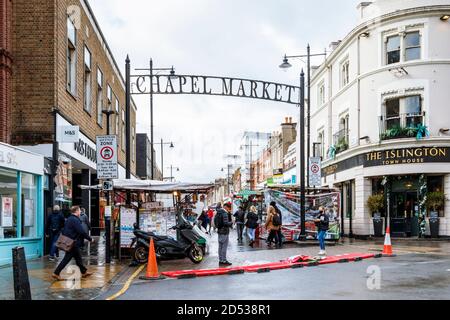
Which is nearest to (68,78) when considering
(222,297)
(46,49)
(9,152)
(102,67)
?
(46,49)

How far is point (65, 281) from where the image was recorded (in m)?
13.4

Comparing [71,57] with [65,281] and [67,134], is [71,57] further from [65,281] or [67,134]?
[65,281]

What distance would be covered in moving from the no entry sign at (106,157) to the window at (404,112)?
18.6 meters

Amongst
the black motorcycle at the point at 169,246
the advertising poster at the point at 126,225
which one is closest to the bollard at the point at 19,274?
the black motorcycle at the point at 169,246

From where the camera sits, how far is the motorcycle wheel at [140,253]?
55.7ft

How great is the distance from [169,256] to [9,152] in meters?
5.52

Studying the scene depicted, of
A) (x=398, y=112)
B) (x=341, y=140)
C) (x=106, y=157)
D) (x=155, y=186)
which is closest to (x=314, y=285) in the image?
(x=106, y=157)

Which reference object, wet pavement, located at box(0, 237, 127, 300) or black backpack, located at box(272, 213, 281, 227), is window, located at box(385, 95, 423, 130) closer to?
black backpack, located at box(272, 213, 281, 227)

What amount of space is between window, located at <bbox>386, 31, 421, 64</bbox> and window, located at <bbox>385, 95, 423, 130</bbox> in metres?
2.13

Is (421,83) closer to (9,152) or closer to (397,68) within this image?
(397,68)

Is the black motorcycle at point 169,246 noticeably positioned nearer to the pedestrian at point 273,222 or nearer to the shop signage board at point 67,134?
the shop signage board at point 67,134

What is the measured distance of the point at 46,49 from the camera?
68.0 feet

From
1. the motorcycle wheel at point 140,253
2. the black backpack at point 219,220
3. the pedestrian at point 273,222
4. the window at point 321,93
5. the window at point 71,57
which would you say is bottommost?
the motorcycle wheel at point 140,253

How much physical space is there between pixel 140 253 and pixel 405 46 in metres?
20.4
